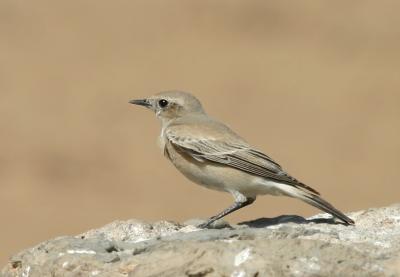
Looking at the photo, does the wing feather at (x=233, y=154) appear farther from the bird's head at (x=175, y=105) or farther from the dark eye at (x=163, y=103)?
the dark eye at (x=163, y=103)

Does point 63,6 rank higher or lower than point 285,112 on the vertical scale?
higher

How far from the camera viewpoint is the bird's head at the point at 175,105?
10.6 m

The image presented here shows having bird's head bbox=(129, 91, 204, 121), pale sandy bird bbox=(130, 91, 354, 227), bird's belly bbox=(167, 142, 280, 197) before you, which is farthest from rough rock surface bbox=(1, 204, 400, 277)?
bird's head bbox=(129, 91, 204, 121)

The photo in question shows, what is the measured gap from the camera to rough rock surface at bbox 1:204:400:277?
680 centimetres

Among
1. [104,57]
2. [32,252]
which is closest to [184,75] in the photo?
[104,57]

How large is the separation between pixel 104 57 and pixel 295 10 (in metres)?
6.23

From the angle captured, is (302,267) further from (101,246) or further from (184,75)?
(184,75)

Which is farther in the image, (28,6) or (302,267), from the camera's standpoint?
(28,6)

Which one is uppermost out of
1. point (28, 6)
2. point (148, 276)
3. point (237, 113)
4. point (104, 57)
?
point (28, 6)

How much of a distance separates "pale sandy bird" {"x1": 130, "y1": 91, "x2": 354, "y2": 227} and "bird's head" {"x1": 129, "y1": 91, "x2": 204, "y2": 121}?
0.45 metres

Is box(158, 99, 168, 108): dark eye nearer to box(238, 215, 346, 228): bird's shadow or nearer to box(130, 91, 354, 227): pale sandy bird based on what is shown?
box(130, 91, 354, 227): pale sandy bird

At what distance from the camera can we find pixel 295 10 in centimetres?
3056

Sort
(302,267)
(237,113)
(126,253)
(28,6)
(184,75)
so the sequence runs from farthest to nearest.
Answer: (28,6), (184,75), (237,113), (126,253), (302,267)

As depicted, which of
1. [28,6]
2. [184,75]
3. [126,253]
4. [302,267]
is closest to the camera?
[302,267]
